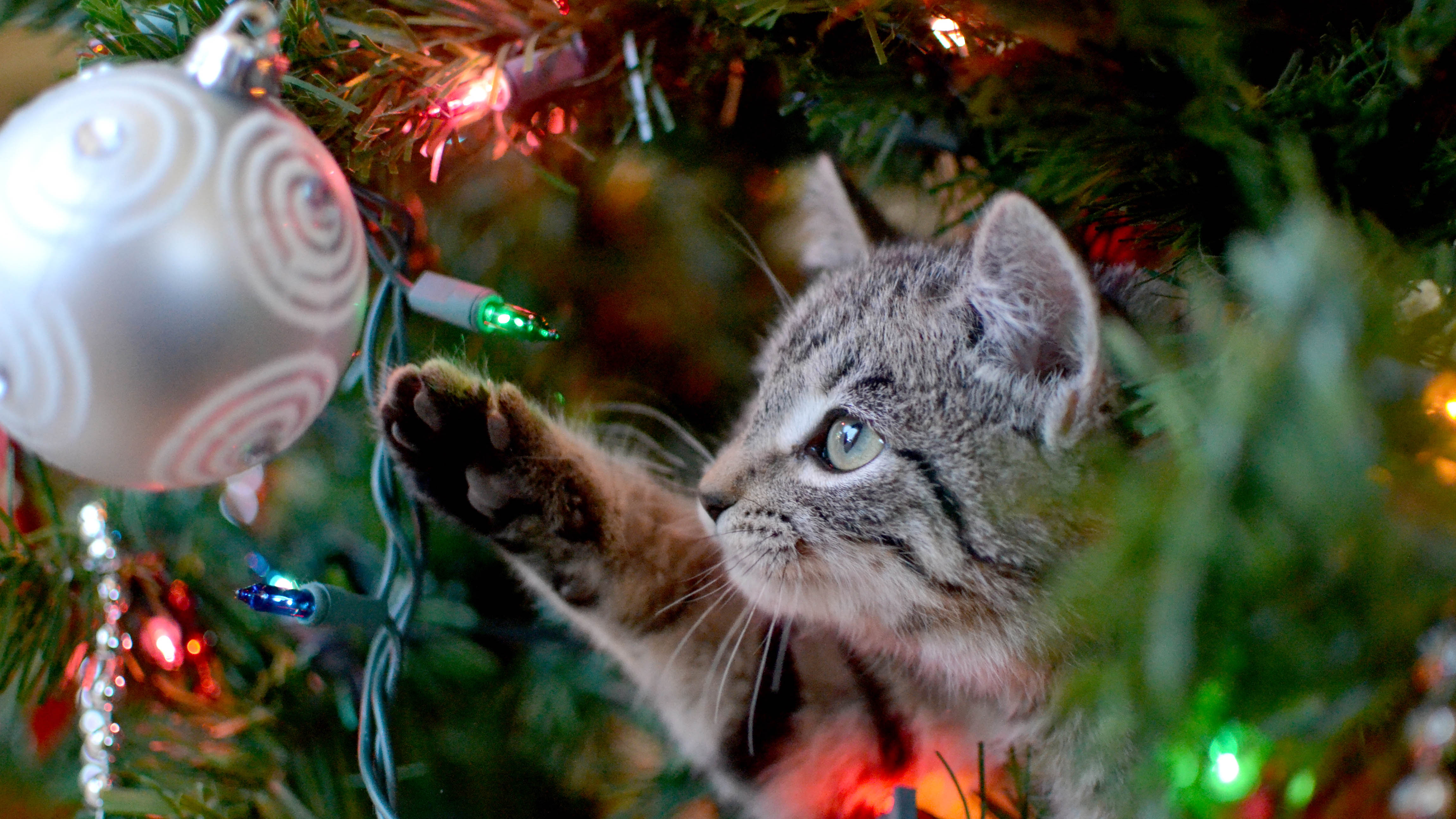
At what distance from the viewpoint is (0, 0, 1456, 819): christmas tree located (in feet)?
0.70

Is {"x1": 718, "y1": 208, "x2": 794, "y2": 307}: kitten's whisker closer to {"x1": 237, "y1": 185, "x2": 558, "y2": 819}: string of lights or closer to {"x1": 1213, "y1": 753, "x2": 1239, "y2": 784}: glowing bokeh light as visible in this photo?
{"x1": 237, "y1": 185, "x2": 558, "y2": 819}: string of lights

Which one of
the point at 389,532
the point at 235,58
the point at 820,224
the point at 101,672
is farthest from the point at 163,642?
the point at 820,224

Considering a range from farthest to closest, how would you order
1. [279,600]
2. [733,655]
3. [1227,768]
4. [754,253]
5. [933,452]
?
[754,253], [733,655], [933,452], [279,600], [1227,768]

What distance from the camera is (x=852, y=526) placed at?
0.53m

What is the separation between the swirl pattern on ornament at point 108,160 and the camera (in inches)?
11.0

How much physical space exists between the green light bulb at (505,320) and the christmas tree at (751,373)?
0.27ft

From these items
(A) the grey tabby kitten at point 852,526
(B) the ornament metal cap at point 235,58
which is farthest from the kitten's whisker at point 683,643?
(B) the ornament metal cap at point 235,58

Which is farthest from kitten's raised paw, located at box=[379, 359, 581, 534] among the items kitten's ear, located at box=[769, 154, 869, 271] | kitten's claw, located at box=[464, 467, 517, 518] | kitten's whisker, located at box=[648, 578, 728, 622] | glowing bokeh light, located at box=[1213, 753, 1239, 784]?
glowing bokeh light, located at box=[1213, 753, 1239, 784]

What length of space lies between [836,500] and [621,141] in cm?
29

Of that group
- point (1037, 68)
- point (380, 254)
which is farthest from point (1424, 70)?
point (380, 254)

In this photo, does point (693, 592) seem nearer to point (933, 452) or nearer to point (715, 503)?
point (715, 503)

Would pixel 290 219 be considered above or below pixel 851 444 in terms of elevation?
above

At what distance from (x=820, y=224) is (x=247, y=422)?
1.94 feet

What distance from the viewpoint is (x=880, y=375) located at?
0.56 metres
